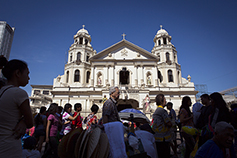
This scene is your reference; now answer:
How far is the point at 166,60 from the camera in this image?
31062 mm

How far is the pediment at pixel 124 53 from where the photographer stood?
29.1m

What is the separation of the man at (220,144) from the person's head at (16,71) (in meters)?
3.01

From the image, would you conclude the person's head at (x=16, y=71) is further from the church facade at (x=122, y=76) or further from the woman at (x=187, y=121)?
the church facade at (x=122, y=76)

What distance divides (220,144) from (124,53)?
91.2 feet

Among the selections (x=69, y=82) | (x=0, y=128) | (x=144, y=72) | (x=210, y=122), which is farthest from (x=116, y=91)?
(x=69, y=82)

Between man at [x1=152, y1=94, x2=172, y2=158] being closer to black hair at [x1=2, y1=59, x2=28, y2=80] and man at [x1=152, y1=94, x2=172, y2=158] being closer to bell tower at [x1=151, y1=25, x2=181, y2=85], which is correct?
black hair at [x1=2, y1=59, x2=28, y2=80]

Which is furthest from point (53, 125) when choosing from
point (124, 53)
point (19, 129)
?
point (124, 53)

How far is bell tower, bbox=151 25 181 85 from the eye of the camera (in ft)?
98.1

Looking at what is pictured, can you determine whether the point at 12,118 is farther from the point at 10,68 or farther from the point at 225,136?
the point at 225,136

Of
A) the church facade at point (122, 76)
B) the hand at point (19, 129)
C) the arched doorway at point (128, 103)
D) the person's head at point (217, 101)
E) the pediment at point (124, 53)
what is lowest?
the hand at point (19, 129)

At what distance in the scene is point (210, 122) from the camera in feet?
11.6

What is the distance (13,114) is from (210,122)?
12.4 feet

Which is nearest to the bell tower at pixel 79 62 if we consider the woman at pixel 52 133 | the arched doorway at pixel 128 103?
the arched doorway at pixel 128 103

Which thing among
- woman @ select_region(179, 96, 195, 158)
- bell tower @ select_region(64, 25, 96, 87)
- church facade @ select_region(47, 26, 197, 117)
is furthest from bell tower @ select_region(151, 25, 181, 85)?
woman @ select_region(179, 96, 195, 158)
